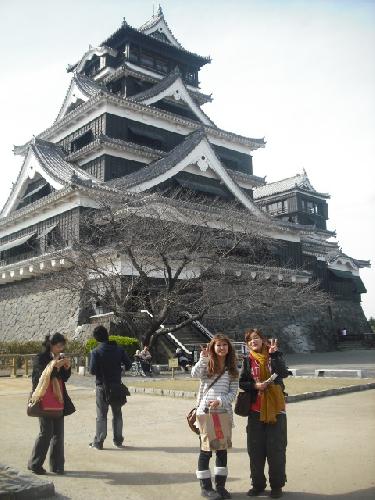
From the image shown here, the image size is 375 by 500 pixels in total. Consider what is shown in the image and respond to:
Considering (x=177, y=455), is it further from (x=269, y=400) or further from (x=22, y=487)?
(x=22, y=487)

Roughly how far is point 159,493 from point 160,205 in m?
16.3

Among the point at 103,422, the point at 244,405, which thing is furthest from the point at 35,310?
the point at 244,405

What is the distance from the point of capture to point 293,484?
4.48 m

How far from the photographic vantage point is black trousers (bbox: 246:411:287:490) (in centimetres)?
423

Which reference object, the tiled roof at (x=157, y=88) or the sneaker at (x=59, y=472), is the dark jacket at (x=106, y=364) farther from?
the tiled roof at (x=157, y=88)

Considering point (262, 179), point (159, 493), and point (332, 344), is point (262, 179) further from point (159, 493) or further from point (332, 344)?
point (159, 493)

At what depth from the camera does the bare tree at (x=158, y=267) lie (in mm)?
16609

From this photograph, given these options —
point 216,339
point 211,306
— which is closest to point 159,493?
point 216,339

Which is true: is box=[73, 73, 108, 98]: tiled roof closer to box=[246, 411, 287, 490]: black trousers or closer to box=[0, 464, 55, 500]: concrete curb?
box=[0, 464, 55, 500]: concrete curb

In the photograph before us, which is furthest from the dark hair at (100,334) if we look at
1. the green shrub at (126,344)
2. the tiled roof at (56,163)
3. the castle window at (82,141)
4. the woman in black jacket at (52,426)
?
the castle window at (82,141)

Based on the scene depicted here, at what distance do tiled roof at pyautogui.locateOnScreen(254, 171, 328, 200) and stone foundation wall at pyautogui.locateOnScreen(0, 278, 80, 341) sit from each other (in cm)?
2591

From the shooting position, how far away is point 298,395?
9828 millimetres

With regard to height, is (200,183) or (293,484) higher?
(200,183)

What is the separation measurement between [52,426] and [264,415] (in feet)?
7.67
